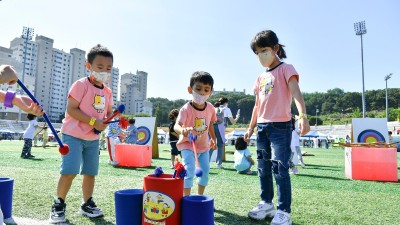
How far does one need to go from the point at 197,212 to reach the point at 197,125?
1.41 m

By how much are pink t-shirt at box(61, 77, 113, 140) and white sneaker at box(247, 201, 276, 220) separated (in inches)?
68.4

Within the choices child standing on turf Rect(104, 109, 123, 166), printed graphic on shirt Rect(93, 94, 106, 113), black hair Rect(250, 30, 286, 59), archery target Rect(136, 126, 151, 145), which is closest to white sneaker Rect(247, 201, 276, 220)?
black hair Rect(250, 30, 286, 59)

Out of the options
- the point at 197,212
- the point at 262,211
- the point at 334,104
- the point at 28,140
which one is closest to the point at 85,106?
the point at 197,212

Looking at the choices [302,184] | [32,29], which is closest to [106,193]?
[302,184]

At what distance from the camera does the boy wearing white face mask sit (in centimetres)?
293

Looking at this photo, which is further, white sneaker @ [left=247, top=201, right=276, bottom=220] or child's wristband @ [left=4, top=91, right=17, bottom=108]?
white sneaker @ [left=247, top=201, right=276, bottom=220]

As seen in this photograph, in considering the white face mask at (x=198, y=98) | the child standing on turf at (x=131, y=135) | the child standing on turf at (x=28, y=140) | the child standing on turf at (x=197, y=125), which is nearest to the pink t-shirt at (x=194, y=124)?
the child standing on turf at (x=197, y=125)

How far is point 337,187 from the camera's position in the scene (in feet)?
17.5

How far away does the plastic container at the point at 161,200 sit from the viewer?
226 cm

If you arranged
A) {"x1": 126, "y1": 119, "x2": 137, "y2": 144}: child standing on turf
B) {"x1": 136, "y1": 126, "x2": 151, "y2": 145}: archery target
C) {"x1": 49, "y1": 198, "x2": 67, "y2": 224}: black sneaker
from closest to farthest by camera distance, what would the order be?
{"x1": 49, "y1": 198, "x2": 67, "y2": 224}: black sneaker → {"x1": 126, "y1": 119, "x2": 137, "y2": 144}: child standing on turf → {"x1": 136, "y1": 126, "x2": 151, "y2": 145}: archery target

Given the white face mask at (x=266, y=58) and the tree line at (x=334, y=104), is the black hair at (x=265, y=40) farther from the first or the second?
the tree line at (x=334, y=104)

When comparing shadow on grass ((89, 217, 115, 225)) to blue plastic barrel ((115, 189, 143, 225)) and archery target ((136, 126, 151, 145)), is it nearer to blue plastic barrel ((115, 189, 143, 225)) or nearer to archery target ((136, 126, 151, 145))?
blue plastic barrel ((115, 189, 143, 225))

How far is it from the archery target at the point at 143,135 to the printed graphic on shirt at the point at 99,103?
27.3 ft

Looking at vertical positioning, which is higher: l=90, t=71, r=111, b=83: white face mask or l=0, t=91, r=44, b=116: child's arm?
l=90, t=71, r=111, b=83: white face mask
